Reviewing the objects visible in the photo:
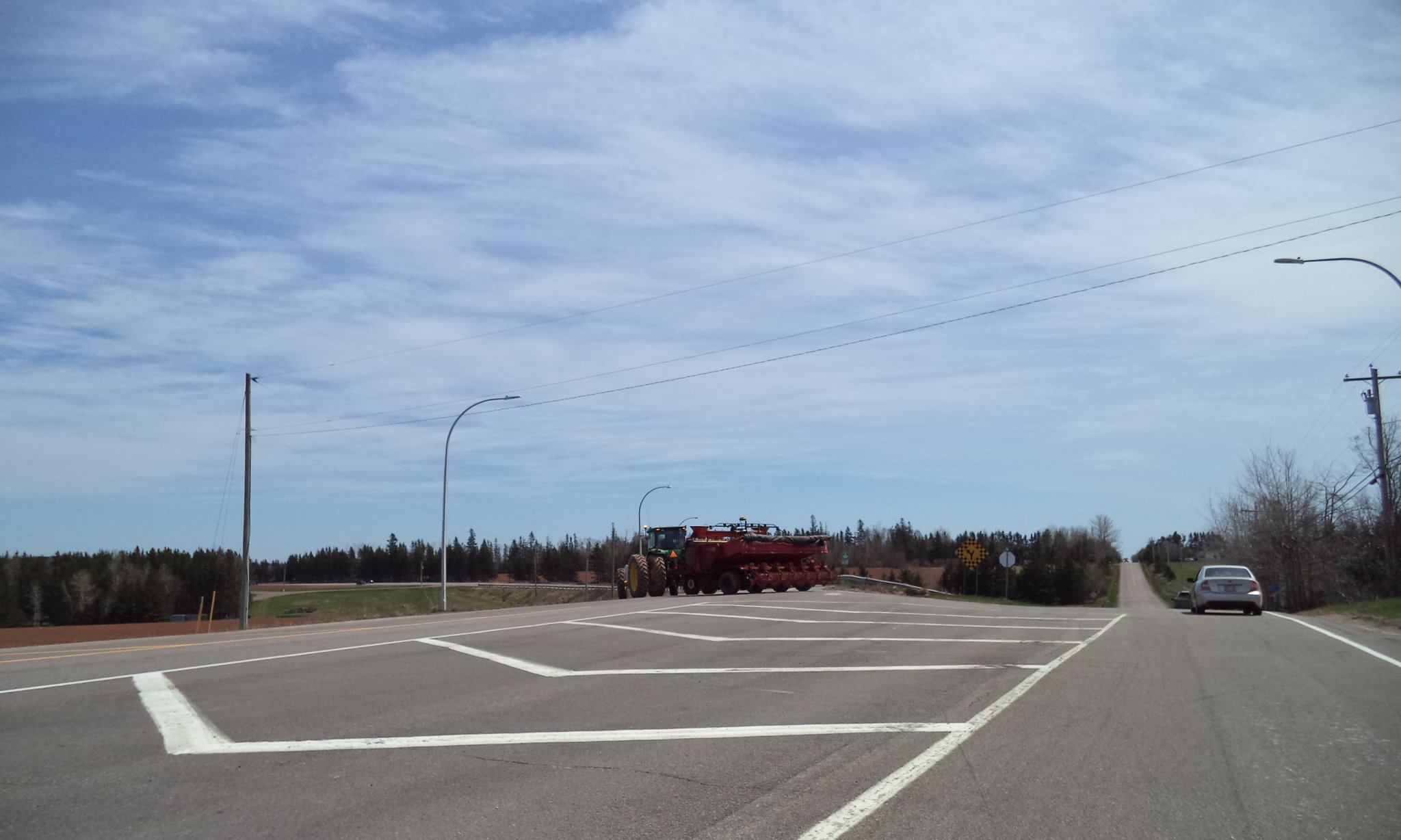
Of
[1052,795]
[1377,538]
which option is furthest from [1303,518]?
[1052,795]

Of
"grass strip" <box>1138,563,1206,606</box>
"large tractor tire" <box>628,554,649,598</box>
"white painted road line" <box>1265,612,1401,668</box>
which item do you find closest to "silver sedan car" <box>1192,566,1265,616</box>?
"white painted road line" <box>1265,612,1401,668</box>

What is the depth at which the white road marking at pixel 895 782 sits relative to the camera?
5.22m

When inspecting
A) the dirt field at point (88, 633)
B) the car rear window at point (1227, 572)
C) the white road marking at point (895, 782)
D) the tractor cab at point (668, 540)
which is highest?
the tractor cab at point (668, 540)

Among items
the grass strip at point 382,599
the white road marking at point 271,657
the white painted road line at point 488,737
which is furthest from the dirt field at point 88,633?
the grass strip at point 382,599

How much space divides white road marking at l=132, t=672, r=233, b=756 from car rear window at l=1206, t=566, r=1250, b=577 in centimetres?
2406

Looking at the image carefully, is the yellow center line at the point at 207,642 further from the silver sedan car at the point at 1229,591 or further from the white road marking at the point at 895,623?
the silver sedan car at the point at 1229,591

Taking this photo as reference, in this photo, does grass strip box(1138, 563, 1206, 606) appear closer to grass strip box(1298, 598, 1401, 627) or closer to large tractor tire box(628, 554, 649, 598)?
grass strip box(1298, 598, 1401, 627)

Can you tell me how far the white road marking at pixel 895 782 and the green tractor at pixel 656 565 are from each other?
27.8 m

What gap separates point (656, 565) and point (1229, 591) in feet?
64.8

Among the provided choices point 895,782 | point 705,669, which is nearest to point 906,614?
point 705,669

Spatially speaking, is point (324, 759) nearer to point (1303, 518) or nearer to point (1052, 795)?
point (1052, 795)

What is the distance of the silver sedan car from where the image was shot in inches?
954

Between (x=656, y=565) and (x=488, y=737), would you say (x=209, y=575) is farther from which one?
(x=488, y=737)

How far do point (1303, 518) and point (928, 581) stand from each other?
177ft
